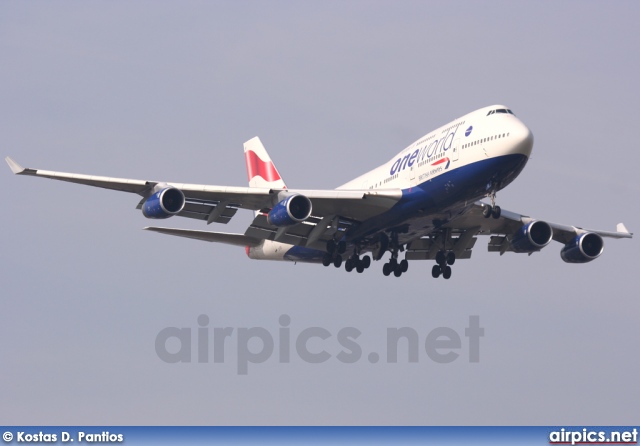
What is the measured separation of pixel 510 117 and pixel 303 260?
698 inches

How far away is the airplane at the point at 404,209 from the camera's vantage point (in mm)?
53312

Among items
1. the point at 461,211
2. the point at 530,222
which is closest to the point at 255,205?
the point at 461,211

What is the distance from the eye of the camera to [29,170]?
177 ft

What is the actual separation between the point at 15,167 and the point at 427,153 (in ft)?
63.8

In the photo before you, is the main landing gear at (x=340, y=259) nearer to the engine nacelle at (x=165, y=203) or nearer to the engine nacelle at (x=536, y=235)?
the engine nacelle at (x=536, y=235)

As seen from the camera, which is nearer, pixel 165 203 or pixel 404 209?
pixel 165 203

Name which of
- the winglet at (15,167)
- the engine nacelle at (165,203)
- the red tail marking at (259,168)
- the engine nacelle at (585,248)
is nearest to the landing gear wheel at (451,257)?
the engine nacelle at (585,248)

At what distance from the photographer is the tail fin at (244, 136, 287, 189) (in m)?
72.4

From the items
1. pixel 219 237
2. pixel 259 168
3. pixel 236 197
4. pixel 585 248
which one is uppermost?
pixel 259 168

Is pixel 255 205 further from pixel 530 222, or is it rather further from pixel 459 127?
pixel 530 222

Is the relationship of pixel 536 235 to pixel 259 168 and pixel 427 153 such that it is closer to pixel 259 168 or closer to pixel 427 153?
pixel 427 153

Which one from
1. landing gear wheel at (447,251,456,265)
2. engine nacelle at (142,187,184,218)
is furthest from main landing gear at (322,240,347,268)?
engine nacelle at (142,187,184,218)

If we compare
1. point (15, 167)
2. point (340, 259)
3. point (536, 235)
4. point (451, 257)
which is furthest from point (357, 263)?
point (15, 167)

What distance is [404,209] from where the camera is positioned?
186 ft
